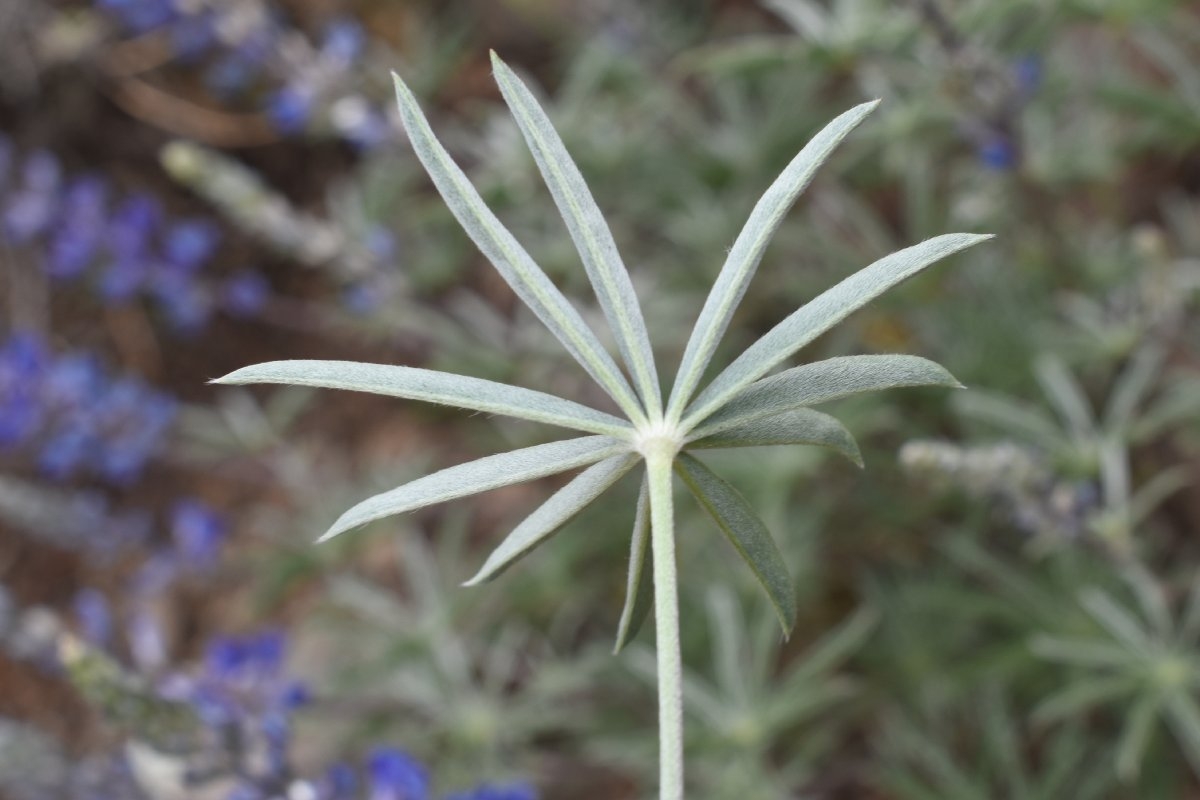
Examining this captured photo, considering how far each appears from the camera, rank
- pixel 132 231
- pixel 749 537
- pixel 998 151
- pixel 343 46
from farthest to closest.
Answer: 1. pixel 132 231
2. pixel 343 46
3. pixel 998 151
4. pixel 749 537

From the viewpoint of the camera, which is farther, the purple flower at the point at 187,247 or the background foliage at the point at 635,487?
the purple flower at the point at 187,247

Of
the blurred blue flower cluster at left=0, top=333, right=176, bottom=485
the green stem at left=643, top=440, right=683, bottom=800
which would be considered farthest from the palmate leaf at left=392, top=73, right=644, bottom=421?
the blurred blue flower cluster at left=0, top=333, right=176, bottom=485

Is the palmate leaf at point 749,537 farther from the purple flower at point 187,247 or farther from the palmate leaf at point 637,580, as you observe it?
the purple flower at point 187,247

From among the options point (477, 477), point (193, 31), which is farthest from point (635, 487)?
point (477, 477)

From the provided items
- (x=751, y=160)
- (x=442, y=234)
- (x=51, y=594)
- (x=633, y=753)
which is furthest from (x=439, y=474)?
(x=51, y=594)

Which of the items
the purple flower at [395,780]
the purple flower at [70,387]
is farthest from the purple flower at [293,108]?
the purple flower at [395,780]

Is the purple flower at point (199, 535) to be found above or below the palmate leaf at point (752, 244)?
above

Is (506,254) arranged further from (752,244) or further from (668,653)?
(668,653)
